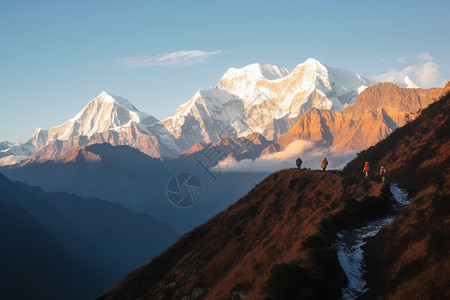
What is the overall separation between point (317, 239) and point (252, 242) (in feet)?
57.3

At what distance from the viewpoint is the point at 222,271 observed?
3853 cm

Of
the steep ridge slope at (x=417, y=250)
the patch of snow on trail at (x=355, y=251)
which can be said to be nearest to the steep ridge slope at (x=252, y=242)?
the patch of snow on trail at (x=355, y=251)

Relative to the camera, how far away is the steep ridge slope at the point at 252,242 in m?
28.2

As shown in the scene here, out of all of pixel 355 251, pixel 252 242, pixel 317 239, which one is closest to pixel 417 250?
pixel 355 251

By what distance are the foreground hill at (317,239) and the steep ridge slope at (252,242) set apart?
15 cm

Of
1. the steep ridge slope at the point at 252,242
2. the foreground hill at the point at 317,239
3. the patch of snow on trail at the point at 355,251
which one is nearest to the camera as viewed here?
the foreground hill at the point at 317,239

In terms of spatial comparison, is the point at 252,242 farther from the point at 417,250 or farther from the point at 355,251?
the point at 417,250

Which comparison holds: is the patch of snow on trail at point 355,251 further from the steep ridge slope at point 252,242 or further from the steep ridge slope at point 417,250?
the steep ridge slope at point 252,242

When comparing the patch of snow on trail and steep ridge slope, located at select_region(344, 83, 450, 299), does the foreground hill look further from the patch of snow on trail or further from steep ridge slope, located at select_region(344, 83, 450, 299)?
the patch of snow on trail

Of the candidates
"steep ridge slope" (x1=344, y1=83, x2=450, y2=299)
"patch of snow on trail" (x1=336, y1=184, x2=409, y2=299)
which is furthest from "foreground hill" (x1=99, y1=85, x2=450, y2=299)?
"patch of snow on trail" (x1=336, y1=184, x2=409, y2=299)

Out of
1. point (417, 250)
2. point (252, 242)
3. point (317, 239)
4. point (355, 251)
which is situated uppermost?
point (317, 239)

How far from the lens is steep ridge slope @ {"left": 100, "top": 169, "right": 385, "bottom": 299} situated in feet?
92.4

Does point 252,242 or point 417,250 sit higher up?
point 252,242

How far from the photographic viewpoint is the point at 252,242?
43.7m
